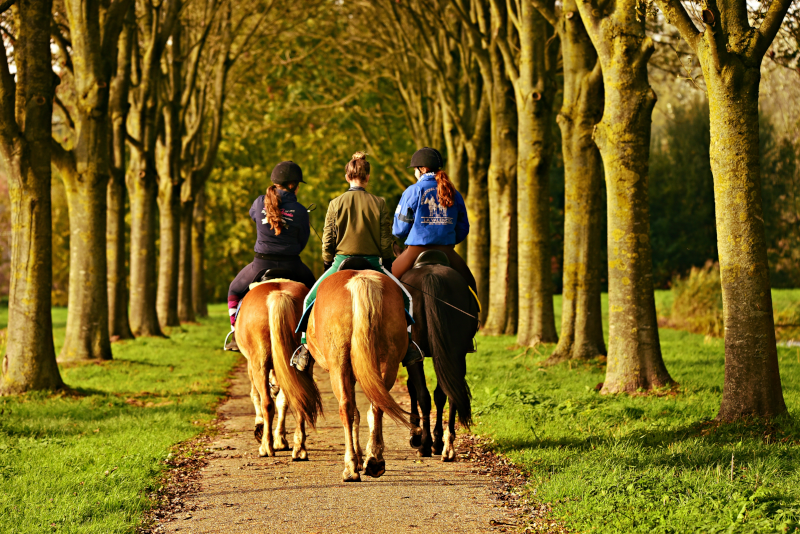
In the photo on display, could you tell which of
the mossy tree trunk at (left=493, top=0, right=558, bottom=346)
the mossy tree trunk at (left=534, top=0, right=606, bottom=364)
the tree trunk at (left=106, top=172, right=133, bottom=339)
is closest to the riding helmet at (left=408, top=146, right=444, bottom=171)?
the mossy tree trunk at (left=534, top=0, right=606, bottom=364)

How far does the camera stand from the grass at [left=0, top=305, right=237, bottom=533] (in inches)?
237

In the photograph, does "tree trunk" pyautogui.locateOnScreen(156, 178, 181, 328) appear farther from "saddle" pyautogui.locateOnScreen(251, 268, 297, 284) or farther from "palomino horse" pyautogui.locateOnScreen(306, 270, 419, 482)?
"palomino horse" pyautogui.locateOnScreen(306, 270, 419, 482)

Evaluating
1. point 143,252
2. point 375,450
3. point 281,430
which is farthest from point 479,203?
point 375,450

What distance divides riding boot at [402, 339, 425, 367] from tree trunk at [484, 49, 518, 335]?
11.7m

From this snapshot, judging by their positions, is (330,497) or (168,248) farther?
(168,248)

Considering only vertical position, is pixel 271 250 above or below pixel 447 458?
above

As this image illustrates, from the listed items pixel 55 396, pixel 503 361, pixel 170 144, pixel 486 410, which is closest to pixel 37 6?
pixel 55 396

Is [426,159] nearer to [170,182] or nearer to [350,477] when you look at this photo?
[350,477]

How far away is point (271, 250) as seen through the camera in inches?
347

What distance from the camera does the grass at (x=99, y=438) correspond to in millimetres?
6012

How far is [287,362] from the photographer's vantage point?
7.93m

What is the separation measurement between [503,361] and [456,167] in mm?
9621

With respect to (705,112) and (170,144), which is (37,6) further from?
(705,112)

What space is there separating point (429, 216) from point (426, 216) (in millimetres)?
32
